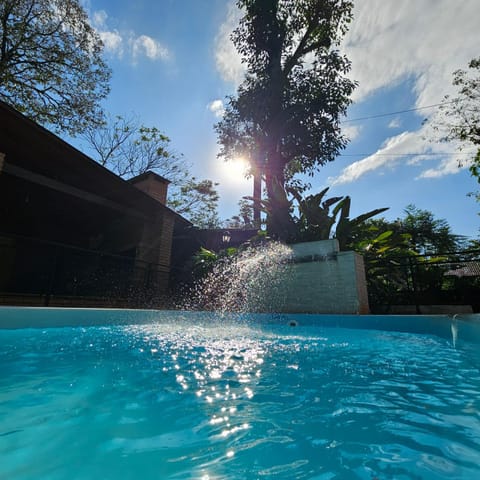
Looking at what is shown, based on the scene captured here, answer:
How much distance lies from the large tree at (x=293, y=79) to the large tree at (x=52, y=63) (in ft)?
24.4

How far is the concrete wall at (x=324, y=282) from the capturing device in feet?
19.5

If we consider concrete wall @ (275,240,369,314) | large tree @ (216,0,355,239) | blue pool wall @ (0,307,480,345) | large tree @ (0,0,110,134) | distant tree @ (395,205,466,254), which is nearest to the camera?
blue pool wall @ (0,307,480,345)

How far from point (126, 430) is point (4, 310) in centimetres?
394

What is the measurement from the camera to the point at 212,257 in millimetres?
8883

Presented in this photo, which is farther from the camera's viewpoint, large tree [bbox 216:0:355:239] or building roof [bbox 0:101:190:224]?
large tree [bbox 216:0:355:239]

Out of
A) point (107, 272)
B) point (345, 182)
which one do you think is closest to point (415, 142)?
point (345, 182)

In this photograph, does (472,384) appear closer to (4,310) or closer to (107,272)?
(4,310)

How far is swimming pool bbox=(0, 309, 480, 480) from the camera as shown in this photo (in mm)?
914

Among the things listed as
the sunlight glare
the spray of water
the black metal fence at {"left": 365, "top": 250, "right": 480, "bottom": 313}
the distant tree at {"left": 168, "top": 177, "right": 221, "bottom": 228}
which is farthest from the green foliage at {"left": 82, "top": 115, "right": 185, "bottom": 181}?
the black metal fence at {"left": 365, "top": 250, "right": 480, "bottom": 313}

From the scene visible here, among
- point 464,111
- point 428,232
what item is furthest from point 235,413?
point 428,232

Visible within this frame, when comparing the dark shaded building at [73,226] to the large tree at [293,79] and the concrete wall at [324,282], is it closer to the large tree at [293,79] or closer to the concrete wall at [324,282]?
the concrete wall at [324,282]

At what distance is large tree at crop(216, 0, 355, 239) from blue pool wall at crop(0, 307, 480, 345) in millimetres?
9027

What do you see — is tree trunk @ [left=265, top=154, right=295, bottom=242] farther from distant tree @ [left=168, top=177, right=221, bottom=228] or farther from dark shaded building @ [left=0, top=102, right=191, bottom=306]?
distant tree @ [left=168, top=177, right=221, bottom=228]

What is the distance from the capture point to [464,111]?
46.5ft
